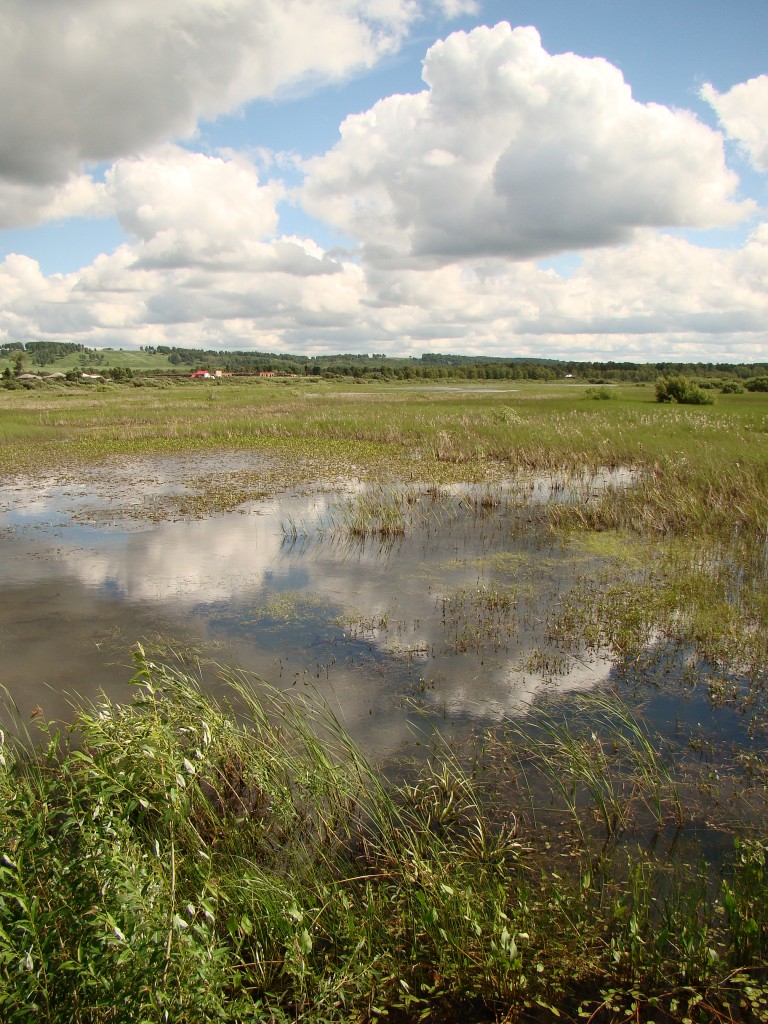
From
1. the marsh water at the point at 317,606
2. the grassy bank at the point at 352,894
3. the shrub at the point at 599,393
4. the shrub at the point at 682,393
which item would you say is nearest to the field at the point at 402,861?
the grassy bank at the point at 352,894

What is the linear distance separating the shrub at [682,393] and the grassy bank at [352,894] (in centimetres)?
3678

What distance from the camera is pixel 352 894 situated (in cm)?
358

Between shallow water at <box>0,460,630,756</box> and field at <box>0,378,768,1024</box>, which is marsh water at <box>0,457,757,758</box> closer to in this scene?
shallow water at <box>0,460,630,756</box>

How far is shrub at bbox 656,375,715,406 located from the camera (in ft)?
121

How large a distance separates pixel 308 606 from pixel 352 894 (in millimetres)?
5159

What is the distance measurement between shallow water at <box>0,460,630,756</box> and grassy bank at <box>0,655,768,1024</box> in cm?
110

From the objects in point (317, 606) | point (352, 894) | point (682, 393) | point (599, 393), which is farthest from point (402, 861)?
point (599, 393)

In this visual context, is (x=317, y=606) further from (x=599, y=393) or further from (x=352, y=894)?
(x=599, y=393)

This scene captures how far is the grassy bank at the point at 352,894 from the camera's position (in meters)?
2.57

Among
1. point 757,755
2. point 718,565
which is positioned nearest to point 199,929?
point 757,755

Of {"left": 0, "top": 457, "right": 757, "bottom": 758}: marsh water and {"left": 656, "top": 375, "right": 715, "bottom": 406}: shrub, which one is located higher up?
{"left": 656, "top": 375, "right": 715, "bottom": 406}: shrub

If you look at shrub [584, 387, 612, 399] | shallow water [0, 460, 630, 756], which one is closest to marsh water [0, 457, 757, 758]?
shallow water [0, 460, 630, 756]

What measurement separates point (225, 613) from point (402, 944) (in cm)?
562

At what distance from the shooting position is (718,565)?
973 cm
